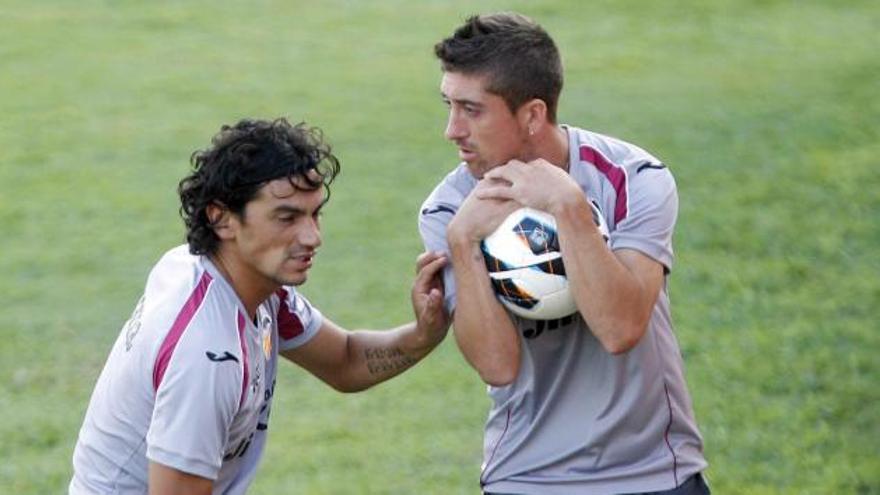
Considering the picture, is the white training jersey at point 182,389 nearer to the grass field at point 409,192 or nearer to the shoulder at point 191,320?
the shoulder at point 191,320

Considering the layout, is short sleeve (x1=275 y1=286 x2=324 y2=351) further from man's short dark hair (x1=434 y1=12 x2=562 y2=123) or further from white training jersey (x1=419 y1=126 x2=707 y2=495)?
man's short dark hair (x1=434 y1=12 x2=562 y2=123)

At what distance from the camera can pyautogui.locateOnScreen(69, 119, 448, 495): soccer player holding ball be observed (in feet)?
17.7

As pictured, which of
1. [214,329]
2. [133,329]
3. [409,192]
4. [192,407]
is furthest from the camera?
[409,192]

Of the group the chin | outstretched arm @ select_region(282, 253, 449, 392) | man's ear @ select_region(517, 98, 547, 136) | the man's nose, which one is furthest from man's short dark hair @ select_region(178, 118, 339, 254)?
outstretched arm @ select_region(282, 253, 449, 392)

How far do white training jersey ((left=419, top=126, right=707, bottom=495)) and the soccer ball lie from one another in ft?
0.44

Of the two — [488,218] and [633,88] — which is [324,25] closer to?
[633,88]

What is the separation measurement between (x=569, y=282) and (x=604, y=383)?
1.36 ft

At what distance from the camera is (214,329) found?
549 centimetres

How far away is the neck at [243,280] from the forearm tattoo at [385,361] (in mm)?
873

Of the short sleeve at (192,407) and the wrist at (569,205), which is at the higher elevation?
the wrist at (569,205)

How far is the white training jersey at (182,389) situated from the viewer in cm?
538

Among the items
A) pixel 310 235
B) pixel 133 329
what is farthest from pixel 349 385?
pixel 133 329

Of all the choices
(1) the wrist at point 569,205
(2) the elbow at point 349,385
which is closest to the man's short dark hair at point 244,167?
(1) the wrist at point 569,205

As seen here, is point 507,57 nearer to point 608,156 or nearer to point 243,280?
point 608,156
